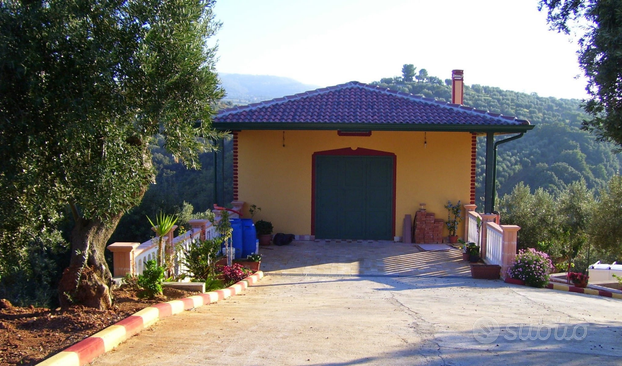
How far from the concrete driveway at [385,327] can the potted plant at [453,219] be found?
3.89m

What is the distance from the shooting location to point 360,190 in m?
14.2

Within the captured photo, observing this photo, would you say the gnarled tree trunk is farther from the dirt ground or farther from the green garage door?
the green garage door

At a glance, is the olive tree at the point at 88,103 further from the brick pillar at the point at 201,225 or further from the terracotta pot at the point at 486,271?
the terracotta pot at the point at 486,271

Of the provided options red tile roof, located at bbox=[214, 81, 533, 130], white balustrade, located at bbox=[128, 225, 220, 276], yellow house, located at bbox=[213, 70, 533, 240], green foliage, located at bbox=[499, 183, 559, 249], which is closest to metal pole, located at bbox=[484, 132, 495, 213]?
red tile roof, located at bbox=[214, 81, 533, 130]

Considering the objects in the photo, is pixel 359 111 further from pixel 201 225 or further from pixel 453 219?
pixel 201 225

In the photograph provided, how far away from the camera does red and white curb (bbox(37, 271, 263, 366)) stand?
413cm

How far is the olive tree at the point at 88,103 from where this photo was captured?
4379 mm

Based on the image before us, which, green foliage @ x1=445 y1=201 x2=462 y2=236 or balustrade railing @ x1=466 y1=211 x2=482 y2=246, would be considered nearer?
balustrade railing @ x1=466 y1=211 x2=482 y2=246

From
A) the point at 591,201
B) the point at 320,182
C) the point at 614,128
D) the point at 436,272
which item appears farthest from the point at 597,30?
the point at 591,201

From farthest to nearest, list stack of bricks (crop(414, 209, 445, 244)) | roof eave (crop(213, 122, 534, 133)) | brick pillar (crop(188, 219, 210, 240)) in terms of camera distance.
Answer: stack of bricks (crop(414, 209, 445, 244)), roof eave (crop(213, 122, 534, 133)), brick pillar (crop(188, 219, 210, 240))

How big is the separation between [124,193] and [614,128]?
228 inches

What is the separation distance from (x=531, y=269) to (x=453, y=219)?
4300 mm

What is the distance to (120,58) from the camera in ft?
16.0

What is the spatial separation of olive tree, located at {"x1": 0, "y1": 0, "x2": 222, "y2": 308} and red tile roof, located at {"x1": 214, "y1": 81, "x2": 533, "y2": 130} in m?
7.41
